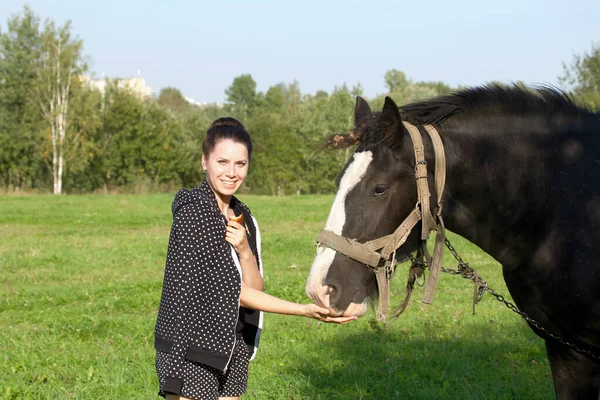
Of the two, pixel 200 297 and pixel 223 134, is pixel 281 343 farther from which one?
pixel 223 134

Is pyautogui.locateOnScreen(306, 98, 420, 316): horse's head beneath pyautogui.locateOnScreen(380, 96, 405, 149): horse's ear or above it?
beneath

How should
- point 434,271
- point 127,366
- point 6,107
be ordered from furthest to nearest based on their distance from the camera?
point 6,107
point 127,366
point 434,271

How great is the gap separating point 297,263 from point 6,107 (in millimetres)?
33905

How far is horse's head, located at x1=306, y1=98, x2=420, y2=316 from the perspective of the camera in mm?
3010

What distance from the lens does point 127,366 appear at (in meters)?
5.74

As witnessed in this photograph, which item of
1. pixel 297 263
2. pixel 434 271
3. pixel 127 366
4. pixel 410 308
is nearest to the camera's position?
pixel 434 271

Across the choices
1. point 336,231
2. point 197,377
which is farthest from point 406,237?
point 197,377

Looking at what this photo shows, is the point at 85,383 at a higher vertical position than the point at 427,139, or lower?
lower

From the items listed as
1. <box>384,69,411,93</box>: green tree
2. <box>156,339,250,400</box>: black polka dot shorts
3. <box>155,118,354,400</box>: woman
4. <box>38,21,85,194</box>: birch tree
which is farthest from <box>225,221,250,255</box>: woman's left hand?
<box>384,69,411,93</box>: green tree

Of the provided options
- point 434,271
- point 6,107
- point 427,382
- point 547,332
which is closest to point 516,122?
point 434,271

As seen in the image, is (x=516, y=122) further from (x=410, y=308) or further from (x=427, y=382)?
(x=410, y=308)

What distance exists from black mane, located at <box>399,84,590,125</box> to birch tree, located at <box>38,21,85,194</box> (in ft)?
127

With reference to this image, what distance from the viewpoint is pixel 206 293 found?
10.1 ft

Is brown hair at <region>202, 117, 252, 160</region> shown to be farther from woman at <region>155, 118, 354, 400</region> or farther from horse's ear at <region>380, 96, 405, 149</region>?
horse's ear at <region>380, 96, 405, 149</region>
